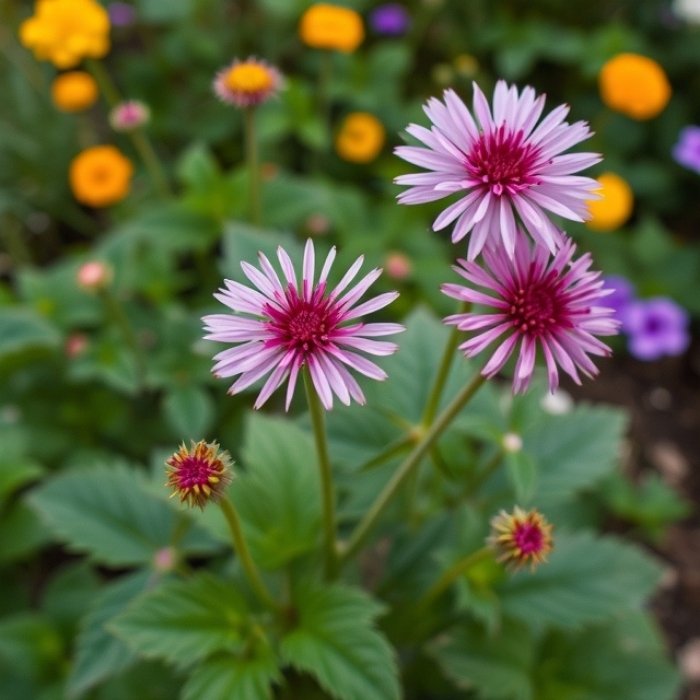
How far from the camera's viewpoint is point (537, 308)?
700mm

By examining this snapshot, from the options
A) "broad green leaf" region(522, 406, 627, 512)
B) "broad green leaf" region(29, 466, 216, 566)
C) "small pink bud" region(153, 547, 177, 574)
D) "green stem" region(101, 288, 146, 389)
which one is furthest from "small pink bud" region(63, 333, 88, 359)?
"broad green leaf" region(522, 406, 627, 512)

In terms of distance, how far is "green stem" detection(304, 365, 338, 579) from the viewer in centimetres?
74

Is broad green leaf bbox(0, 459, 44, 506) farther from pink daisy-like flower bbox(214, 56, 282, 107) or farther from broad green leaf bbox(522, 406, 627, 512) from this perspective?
broad green leaf bbox(522, 406, 627, 512)

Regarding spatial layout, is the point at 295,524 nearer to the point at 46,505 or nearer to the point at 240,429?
the point at 46,505

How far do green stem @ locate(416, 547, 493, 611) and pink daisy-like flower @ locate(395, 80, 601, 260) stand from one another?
1.43 feet

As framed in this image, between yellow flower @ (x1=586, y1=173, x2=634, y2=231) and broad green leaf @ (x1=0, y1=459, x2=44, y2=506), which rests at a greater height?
yellow flower @ (x1=586, y1=173, x2=634, y2=231)

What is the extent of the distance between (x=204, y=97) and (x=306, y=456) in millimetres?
1642

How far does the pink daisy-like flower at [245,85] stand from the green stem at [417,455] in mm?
717

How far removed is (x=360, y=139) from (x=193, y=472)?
1.71m

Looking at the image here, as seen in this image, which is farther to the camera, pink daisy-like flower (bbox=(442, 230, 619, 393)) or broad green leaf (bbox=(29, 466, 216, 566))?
broad green leaf (bbox=(29, 466, 216, 566))

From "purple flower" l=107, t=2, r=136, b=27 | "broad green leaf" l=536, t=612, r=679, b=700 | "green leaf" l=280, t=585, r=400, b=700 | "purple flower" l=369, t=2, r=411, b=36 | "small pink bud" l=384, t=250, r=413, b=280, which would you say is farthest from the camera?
"purple flower" l=107, t=2, r=136, b=27

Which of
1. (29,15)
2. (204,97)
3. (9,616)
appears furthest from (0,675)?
(29,15)

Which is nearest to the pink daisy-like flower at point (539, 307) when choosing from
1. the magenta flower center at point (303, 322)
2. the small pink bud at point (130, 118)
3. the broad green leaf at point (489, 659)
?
the magenta flower center at point (303, 322)

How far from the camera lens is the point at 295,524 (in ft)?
3.67
